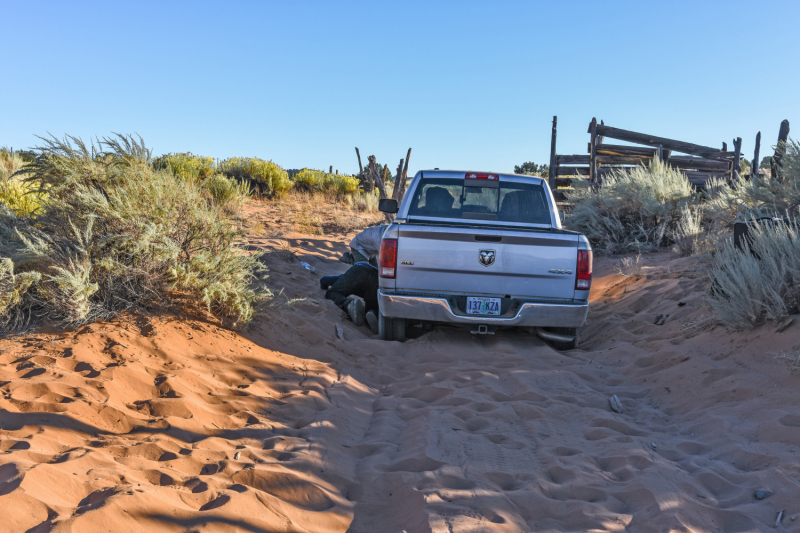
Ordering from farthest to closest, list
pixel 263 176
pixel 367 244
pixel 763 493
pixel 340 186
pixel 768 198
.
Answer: pixel 340 186
pixel 263 176
pixel 367 244
pixel 768 198
pixel 763 493

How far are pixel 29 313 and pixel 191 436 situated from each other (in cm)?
189

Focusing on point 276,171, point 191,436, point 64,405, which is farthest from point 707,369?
point 276,171

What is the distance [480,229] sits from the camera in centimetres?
568

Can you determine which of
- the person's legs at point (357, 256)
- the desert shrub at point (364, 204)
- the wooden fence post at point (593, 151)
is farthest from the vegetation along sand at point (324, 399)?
the desert shrub at point (364, 204)

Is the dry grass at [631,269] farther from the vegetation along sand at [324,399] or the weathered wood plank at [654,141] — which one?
the weathered wood plank at [654,141]

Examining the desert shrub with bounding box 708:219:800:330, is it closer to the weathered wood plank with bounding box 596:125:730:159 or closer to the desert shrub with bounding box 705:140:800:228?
the desert shrub with bounding box 705:140:800:228

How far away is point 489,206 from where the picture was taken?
685cm

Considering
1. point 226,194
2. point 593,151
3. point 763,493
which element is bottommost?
point 763,493

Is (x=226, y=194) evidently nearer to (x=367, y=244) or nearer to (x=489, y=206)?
(x=367, y=244)

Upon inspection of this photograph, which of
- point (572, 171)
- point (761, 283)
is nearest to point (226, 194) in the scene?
point (572, 171)

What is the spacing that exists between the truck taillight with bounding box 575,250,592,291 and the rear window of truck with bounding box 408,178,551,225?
1.00 metres

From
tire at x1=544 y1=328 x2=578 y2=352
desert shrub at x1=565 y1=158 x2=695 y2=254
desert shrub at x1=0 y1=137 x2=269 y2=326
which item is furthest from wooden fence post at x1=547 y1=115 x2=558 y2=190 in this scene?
desert shrub at x1=0 y1=137 x2=269 y2=326

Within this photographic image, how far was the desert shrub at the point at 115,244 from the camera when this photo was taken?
14.7ft

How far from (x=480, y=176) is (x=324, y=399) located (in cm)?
335
